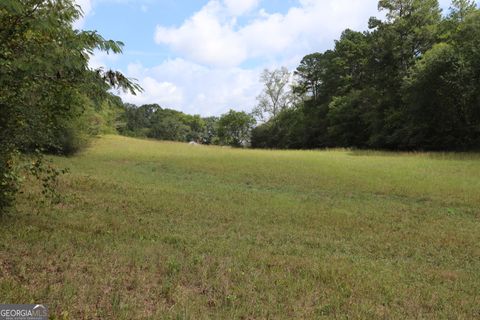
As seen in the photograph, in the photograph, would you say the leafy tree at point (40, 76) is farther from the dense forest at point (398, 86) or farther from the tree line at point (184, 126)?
the tree line at point (184, 126)

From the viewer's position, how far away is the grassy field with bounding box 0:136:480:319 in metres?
5.03

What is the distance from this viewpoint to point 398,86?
1777 inches

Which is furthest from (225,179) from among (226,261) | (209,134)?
(209,134)

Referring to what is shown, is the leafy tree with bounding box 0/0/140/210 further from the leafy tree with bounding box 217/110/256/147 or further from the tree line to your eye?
the leafy tree with bounding box 217/110/256/147

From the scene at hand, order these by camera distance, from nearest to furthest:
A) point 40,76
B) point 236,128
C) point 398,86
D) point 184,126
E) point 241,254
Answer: point 40,76 < point 241,254 < point 398,86 < point 236,128 < point 184,126

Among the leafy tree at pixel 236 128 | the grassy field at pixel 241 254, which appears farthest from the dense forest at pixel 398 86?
the leafy tree at pixel 236 128

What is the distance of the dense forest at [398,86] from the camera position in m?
33.1

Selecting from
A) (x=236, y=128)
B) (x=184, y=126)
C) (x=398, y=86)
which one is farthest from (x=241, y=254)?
(x=184, y=126)

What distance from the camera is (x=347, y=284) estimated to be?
6074 mm

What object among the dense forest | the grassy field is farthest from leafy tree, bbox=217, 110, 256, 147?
the grassy field

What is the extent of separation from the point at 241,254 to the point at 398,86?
42644mm

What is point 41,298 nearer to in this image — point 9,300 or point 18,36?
point 9,300

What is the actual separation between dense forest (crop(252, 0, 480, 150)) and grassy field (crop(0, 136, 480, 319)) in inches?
809

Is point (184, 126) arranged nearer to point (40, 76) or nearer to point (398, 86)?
point (398, 86)
